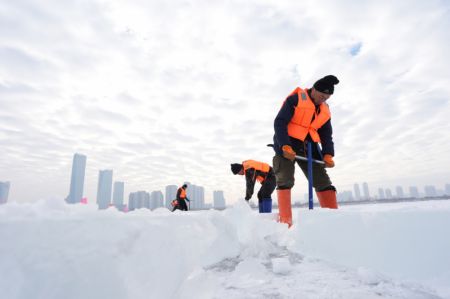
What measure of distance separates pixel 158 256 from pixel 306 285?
2.64 ft

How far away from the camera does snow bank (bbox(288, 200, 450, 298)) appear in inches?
54.7

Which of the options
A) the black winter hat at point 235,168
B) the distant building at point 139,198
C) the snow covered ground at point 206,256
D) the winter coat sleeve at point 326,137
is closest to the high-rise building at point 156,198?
the distant building at point 139,198

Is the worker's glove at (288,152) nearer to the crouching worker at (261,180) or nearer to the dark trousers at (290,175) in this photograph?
the dark trousers at (290,175)

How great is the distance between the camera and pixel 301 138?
3.70 metres

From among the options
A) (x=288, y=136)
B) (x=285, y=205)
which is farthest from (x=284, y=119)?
(x=285, y=205)

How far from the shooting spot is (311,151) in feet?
12.3

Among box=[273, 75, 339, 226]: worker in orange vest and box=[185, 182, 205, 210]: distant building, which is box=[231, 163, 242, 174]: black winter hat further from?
box=[185, 182, 205, 210]: distant building

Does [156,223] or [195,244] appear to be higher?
[156,223]

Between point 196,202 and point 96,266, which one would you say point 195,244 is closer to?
point 96,266

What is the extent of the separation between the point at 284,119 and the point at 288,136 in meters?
0.25

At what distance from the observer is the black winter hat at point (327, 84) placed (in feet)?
11.2

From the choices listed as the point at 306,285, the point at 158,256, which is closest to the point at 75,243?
the point at 158,256

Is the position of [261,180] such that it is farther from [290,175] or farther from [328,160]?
[290,175]

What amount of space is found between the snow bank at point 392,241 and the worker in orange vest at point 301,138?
4.60 feet
